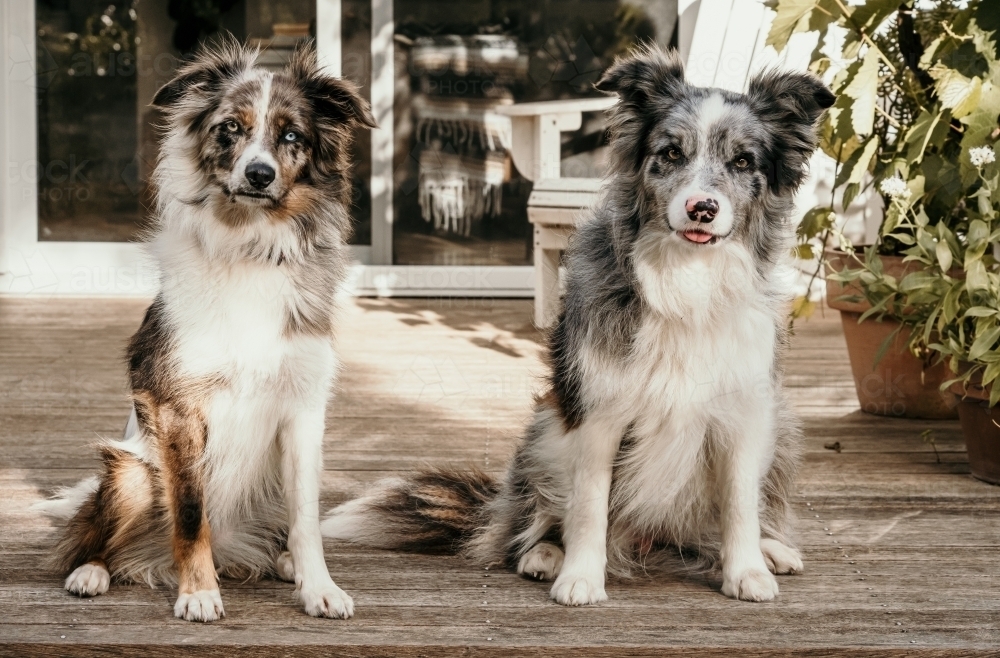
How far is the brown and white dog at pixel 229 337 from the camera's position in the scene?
236 centimetres

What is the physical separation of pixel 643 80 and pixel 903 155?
1567 millimetres

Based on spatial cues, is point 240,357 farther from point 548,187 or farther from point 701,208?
point 548,187

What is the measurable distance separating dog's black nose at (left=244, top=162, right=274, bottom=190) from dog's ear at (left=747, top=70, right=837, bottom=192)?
3.39 ft

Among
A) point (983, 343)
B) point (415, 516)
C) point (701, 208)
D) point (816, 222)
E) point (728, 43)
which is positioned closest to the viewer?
point (701, 208)

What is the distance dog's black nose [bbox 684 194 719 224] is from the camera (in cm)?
229

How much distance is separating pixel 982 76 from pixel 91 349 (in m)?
3.80

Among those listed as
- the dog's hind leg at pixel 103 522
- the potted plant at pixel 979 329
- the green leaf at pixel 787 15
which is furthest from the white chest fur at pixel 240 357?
the potted plant at pixel 979 329

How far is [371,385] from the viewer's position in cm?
455

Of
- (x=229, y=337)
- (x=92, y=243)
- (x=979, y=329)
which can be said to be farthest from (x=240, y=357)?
(x=92, y=243)

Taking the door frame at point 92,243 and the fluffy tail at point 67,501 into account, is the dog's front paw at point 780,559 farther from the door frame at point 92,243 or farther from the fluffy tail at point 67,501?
the door frame at point 92,243

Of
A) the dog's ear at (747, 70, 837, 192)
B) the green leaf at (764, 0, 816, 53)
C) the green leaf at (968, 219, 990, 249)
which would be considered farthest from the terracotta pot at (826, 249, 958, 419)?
the dog's ear at (747, 70, 837, 192)

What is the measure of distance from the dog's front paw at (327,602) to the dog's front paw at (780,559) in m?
0.99

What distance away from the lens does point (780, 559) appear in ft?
8.77

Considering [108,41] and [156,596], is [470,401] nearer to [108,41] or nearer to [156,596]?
[156,596]
